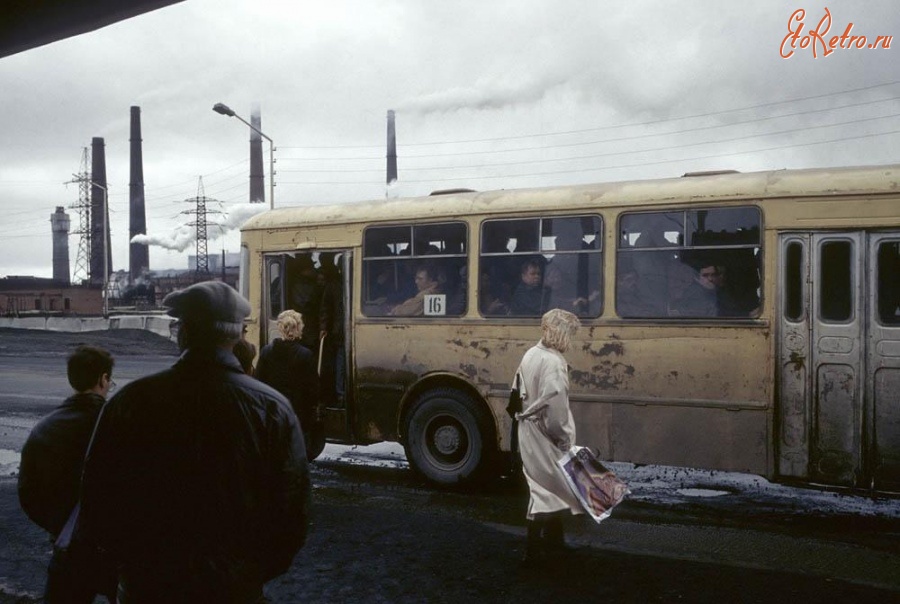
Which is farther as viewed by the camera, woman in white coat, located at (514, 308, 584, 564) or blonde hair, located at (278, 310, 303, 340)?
blonde hair, located at (278, 310, 303, 340)

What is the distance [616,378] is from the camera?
27.8 ft

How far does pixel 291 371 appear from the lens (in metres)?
8.54

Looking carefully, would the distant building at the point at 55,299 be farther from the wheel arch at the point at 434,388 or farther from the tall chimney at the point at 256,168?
the wheel arch at the point at 434,388

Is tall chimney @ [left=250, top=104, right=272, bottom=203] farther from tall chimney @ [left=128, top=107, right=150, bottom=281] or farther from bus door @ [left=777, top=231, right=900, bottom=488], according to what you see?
bus door @ [left=777, top=231, right=900, bottom=488]

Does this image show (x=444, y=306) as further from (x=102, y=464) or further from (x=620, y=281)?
(x=102, y=464)

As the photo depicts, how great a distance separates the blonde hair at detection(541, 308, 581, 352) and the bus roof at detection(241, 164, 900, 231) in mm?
2700

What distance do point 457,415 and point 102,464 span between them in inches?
259

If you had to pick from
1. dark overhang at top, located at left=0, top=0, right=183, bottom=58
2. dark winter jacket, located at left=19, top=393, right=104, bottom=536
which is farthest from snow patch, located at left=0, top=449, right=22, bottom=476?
dark overhang at top, located at left=0, top=0, right=183, bottom=58

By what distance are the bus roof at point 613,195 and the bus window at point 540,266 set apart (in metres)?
0.21

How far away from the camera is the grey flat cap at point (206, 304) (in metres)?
2.78

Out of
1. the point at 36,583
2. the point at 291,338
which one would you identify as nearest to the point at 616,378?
the point at 291,338

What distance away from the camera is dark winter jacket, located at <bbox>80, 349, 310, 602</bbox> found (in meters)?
2.65

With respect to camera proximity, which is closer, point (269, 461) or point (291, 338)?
point (269, 461)

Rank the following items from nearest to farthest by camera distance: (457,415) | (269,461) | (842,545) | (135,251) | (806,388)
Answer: (269,461) → (842,545) → (806,388) → (457,415) → (135,251)
